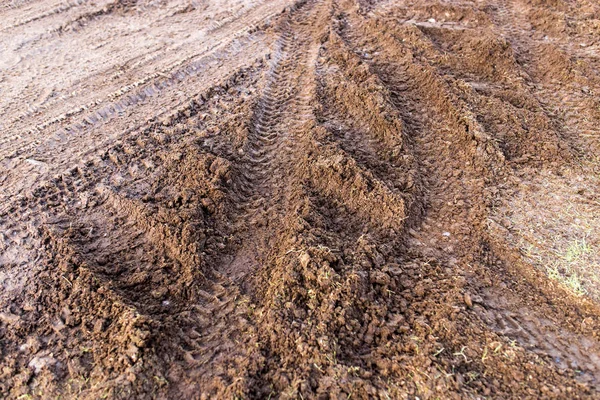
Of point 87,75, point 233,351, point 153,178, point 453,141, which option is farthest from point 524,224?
point 87,75

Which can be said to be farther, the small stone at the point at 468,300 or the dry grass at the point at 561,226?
the dry grass at the point at 561,226

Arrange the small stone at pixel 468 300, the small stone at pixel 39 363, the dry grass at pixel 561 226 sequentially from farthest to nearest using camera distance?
the dry grass at pixel 561 226 < the small stone at pixel 468 300 < the small stone at pixel 39 363

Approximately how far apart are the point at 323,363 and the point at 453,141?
2666mm

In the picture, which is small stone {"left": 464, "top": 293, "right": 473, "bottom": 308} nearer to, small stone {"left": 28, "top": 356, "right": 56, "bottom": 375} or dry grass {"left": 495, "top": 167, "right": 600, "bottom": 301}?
dry grass {"left": 495, "top": 167, "right": 600, "bottom": 301}

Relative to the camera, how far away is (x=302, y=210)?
3469mm

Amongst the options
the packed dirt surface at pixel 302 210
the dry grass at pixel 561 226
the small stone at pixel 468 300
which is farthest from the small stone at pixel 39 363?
the dry grass at pixel 561 226

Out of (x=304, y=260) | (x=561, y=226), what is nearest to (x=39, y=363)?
(x=304, y=260)

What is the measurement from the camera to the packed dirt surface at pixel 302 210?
2635 mm

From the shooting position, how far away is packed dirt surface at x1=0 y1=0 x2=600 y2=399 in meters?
2.63

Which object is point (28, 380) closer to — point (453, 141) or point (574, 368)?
point (574, 368)

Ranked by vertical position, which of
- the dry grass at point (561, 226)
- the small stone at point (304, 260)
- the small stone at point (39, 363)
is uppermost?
the small stone at point (304, 260)

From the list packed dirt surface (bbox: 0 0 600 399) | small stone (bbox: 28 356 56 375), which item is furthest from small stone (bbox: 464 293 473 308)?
small stone (bbox: 28 356 56 375)

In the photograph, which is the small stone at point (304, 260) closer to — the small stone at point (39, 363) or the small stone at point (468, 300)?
the small stone at point (468, 300)

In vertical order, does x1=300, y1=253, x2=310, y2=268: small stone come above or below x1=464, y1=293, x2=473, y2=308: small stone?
above
